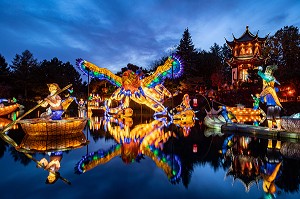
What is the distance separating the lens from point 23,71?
3853cm

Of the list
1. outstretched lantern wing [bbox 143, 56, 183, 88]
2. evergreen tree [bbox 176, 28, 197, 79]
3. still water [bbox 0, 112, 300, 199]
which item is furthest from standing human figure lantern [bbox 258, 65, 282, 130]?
evergreen tree [bbox 176, 28, 197, 79]

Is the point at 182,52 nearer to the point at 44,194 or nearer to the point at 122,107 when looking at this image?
the point at 122,107

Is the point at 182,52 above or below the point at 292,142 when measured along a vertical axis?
above

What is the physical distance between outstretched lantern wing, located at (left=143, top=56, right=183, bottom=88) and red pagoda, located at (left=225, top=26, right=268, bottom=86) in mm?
17718

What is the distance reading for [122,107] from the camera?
17703 mm

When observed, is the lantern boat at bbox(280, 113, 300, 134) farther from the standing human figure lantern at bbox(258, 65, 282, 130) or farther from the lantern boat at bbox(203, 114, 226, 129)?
the lantern boat at bbox(203, 114, 226, 129)

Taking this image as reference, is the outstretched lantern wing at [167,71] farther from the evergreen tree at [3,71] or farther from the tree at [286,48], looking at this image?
the evergreen tree at [3,71]

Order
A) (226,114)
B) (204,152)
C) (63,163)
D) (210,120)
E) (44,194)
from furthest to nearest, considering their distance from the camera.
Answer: (210,120) → (226,114) → (204,152) → (63,163) → (44,194)

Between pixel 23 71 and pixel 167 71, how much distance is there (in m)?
33.1

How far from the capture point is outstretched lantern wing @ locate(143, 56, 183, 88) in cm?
1396

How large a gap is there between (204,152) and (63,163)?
3.42m

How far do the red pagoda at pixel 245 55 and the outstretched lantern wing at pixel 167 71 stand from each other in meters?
17.7

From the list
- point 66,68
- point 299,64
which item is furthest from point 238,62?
point 66,68

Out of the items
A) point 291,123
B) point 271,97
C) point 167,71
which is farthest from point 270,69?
point 167,71
